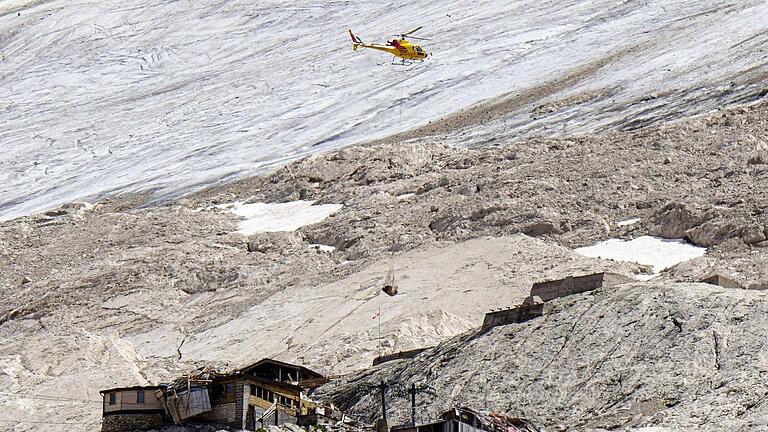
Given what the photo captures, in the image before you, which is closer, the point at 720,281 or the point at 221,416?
the point at 221,416

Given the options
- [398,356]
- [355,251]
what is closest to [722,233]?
[355,251]

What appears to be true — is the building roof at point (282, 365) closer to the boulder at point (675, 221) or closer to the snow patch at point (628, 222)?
the boulder at point (675, 221)

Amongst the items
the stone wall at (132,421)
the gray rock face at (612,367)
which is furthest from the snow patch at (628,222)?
the stone wall at (132,421)

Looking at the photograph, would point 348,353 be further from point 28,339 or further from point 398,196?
point 398,196

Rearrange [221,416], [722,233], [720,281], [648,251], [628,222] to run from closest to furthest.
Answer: [221,416]
[720,281]
[722,233]
[648,251]
[628,222]

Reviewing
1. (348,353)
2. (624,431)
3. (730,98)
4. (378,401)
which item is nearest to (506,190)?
(730,98)

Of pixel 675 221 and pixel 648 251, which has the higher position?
pixel 675 221

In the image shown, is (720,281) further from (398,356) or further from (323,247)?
(323,247)
